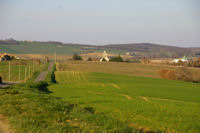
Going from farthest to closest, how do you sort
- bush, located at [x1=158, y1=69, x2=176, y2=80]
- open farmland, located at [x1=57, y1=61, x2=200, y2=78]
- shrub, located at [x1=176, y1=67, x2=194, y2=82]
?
open farmland, located at [x1=57, y1=61, x2=200, y2=78] < bush, located at [x1=158, y1=69, x2=176, y2=80] < shrub, located at [x1=176, y1=67, x2=194, y2=82]

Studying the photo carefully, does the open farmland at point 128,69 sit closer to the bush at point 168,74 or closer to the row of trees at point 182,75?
the bush at point 168,74

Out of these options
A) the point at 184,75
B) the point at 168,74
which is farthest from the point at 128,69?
the point at 184,75

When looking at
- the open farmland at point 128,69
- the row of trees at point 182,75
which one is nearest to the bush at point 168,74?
the row of trees at point 182,75

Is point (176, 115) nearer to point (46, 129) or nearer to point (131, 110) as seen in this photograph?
point (131, 110)

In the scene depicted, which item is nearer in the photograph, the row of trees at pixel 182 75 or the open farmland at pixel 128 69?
the row of trees at pixel 182 75

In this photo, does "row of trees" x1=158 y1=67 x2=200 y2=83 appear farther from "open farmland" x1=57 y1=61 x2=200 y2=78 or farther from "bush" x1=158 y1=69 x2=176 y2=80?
"open farmland" x1=57 y1=61 x2=200 y2=78

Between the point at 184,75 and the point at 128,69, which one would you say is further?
the point at 128,69

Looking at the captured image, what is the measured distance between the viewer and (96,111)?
41.7 feet

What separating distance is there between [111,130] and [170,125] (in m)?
2.73

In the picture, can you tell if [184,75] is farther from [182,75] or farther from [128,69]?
[128,69]

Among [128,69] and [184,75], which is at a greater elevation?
[184,75]

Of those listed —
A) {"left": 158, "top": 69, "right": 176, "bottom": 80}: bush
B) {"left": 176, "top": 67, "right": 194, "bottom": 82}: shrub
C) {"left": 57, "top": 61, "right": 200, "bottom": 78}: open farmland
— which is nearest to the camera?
{"left": 176, "top": 67, "right": 194, "bottom": 82}: shrub

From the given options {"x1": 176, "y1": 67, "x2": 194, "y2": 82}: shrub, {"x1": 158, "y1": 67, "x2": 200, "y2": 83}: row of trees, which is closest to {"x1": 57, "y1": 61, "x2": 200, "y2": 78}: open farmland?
{"x1": 158, "y1": 67, "x2": 200, "y2": 83}: row of trees

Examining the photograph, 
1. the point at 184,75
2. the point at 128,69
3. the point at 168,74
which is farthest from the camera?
the point at 128,69
